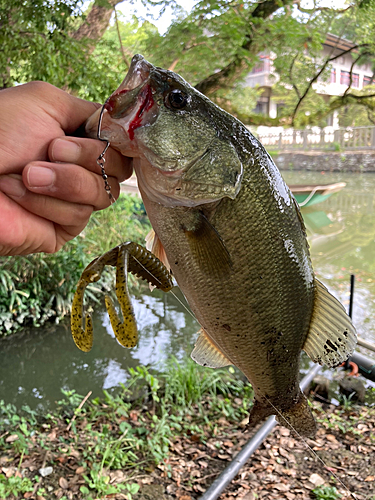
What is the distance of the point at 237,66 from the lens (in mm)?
6496

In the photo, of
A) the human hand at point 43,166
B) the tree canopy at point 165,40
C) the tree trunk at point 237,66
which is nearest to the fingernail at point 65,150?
the human hand at point 43,166

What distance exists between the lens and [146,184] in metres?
1.21

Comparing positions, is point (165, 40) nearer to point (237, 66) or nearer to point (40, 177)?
point (237, 66)

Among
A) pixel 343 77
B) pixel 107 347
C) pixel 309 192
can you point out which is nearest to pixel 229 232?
pixel 107 347

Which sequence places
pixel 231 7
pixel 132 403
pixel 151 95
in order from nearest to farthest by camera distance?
pixel 151 95 < pixel 132 403 < pixel 231 7

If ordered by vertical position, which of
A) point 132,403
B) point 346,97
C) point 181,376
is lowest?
point 132,403

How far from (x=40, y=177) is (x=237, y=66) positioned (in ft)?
19.8

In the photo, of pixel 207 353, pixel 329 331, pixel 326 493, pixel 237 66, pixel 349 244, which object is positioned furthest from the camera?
pixel 349 244

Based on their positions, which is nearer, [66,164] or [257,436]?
[66,164]

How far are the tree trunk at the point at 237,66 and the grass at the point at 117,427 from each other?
4.46 metres

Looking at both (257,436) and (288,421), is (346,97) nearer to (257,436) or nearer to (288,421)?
(257,436)

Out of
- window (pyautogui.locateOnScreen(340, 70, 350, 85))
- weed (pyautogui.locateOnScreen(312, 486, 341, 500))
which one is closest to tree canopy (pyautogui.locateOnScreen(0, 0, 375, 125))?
weed (pyautogui.locateOnScreen(312, 486, 341, 500))

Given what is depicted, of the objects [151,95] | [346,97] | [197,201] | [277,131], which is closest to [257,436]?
[197,201]

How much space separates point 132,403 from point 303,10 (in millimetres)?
6226
